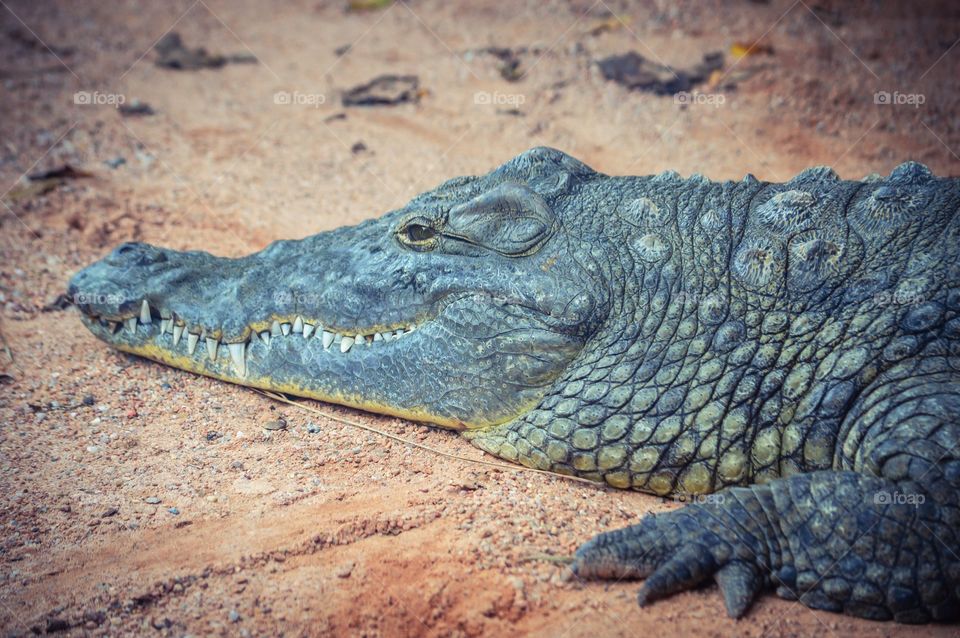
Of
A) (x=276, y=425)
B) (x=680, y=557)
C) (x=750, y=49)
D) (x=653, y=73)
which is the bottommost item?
(x=680, y=557)

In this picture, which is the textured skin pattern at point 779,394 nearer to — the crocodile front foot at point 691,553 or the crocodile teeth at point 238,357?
the crocodile front foot at point 691,553

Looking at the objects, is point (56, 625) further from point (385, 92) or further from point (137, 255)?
point (385, 92)

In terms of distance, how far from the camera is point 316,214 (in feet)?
21.9

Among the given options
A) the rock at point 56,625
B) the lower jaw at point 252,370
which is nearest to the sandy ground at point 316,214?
the rock at point 56,625

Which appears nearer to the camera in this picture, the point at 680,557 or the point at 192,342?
the point at 680,557

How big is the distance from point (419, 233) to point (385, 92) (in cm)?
496

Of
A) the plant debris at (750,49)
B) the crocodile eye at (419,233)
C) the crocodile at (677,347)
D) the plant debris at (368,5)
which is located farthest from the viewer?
the plant debris at (368,5)

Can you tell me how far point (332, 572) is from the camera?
3.09 m

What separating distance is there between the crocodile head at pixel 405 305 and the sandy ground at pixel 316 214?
0.83ft

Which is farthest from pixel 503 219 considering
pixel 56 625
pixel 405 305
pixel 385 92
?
pixel 385 92

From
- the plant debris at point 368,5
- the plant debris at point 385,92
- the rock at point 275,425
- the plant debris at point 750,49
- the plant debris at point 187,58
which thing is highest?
the plant debris at point 368,5

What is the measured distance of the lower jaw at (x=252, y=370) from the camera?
4039 mm

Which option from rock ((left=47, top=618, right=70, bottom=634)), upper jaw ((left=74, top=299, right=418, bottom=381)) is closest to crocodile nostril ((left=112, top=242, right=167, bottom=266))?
upper jaw ((left=74, top=299, right=418, bottom=381))

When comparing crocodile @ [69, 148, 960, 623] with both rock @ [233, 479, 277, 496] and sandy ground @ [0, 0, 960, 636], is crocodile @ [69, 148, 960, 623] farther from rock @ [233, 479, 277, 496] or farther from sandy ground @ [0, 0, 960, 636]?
rock @ [233, 479, 277, 496]
